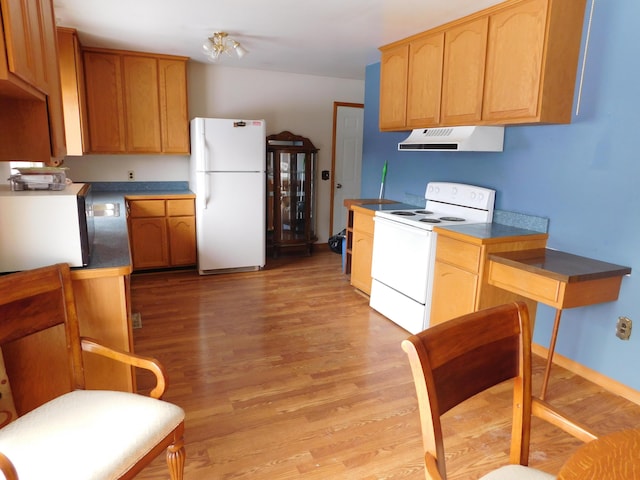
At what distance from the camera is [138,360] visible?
146 centimetres

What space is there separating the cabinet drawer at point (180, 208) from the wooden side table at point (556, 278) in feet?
10.0

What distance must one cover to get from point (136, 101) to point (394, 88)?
256 cm

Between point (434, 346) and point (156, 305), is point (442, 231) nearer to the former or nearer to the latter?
point (434, 346)

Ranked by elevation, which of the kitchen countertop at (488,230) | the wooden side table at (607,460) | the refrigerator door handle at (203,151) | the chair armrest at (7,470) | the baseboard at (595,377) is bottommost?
the baseboard at (595,377)

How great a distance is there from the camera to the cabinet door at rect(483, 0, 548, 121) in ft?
8.10

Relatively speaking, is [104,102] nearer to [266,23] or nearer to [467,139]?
[266,23]

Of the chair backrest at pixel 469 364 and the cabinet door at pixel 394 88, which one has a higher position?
the cabinet door at pixel 394 88

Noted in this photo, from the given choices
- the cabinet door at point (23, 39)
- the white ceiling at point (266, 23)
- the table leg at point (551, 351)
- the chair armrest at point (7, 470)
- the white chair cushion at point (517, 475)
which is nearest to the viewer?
the chair armrest at point (7, 470)

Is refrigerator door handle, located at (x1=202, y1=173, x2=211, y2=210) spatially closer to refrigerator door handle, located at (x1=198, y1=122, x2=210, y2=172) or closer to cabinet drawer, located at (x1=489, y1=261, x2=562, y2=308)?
refrigerator door handle, located at (x1=198, y1=122, x2=210, y2=172)

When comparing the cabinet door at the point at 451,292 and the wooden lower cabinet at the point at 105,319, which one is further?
the cabinet door at the point at 451,292

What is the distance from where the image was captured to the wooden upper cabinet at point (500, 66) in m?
2.45

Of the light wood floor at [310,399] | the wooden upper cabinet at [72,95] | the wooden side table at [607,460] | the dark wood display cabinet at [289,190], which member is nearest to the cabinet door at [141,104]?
the wooden upper cabinet at [72,95]

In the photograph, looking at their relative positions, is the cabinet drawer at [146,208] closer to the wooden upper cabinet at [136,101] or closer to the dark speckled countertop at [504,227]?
the wooden upper cabinet at [136,101]

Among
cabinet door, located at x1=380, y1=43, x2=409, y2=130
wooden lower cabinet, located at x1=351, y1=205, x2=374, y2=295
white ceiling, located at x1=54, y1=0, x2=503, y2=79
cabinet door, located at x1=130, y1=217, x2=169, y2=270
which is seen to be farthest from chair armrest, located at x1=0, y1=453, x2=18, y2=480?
cabinet door, located at x1=130, y1=217, x2=169, y2=270
